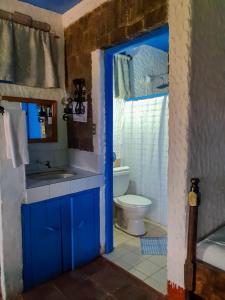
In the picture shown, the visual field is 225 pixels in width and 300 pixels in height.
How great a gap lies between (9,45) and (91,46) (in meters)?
0.74

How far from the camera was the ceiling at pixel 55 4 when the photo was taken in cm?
220

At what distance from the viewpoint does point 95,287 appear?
1.85 m

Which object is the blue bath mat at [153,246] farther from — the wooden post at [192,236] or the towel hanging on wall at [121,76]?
the towel hanging on wall at [121,76]

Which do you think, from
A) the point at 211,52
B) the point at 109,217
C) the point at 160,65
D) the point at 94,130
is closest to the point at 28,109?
the point at 94,130

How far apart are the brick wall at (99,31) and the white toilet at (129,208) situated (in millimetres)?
781

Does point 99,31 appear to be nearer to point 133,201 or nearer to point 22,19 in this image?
point 22,19

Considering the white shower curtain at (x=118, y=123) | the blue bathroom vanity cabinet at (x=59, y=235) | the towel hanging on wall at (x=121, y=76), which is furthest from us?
the white shower curtain at (x=118, y=123)

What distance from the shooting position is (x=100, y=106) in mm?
2221

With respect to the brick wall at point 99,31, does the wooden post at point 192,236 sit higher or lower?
lower

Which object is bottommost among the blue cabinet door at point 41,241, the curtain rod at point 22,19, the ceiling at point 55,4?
the blue cabinet door at point 41,241

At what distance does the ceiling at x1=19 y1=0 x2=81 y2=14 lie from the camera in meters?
2.20

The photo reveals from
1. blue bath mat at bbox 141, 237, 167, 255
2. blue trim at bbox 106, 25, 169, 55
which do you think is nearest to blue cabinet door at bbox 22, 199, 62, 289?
blue bath mat at bbox 141, 237, 167, 255

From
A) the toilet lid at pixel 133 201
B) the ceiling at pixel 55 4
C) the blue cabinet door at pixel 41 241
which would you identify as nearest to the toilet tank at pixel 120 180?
the toilet lid at pixel 133 201

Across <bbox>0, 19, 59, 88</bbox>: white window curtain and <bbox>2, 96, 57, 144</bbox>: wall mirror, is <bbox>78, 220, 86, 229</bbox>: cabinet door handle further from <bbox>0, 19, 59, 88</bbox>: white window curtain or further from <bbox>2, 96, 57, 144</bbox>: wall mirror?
<bbox>0, 19, 59, 88</bbox>: white window curtain
